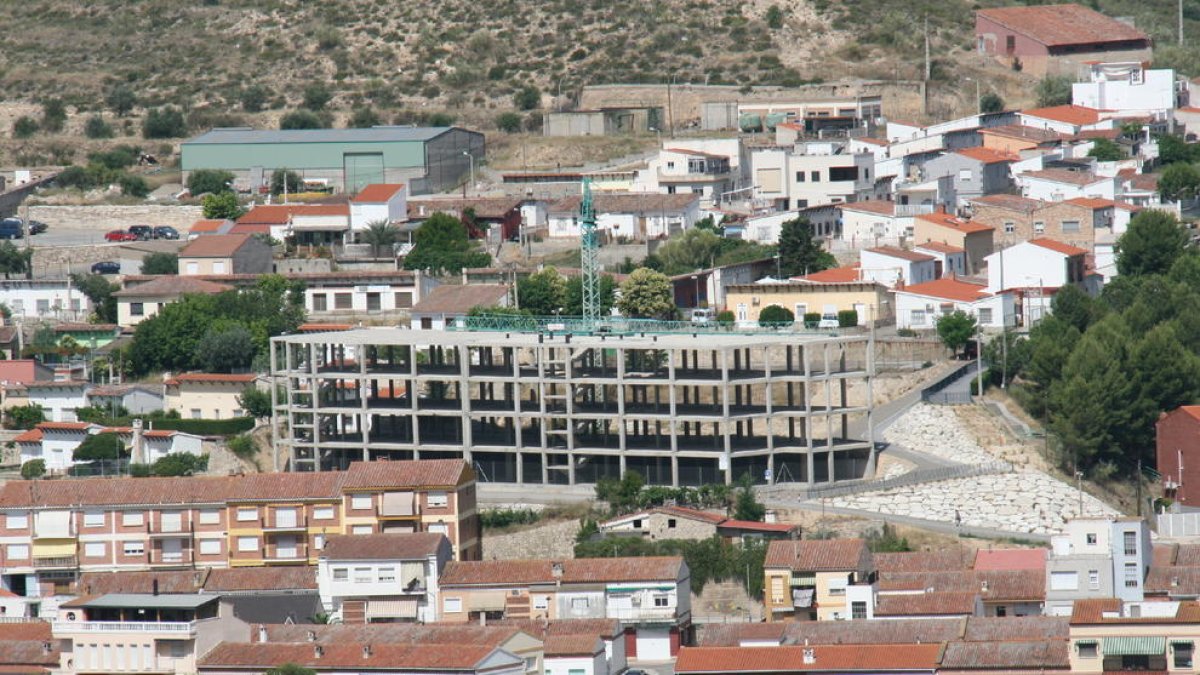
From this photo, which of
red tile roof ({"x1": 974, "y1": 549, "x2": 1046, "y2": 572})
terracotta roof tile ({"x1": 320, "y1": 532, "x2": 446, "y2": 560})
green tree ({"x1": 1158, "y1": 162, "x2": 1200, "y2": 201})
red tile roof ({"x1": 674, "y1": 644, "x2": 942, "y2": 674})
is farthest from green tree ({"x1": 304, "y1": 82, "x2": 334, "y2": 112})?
red tile roof ({"x1": 674, "y1": 644, "x2": 942, "y2": 674})

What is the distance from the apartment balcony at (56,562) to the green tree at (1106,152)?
148 feet

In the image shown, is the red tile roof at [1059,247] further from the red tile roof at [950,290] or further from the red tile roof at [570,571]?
the red tile roof at [570,571]

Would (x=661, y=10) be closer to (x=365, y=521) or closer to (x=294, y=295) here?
(x=294, y=295)

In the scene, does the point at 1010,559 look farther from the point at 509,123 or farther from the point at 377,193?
the point at 509,123

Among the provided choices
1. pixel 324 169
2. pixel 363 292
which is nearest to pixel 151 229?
pixel 324 169

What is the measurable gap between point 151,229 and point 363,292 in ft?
47.7

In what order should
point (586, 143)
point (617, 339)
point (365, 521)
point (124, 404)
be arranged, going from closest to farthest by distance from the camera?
point (365, 521) → point (617, 339) → point (124, 404) → point (586, 143)

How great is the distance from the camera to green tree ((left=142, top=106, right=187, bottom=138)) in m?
120

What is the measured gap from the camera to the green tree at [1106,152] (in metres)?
102

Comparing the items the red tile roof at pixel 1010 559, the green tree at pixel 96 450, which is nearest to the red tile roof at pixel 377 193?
the green tree at pixel 96 450

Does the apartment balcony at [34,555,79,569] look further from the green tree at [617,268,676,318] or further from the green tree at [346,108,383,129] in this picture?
the green tree at [346,108,383,129]

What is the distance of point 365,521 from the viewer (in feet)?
227

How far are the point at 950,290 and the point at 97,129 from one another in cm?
4719

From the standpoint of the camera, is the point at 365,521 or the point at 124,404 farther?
the point at 124,404
